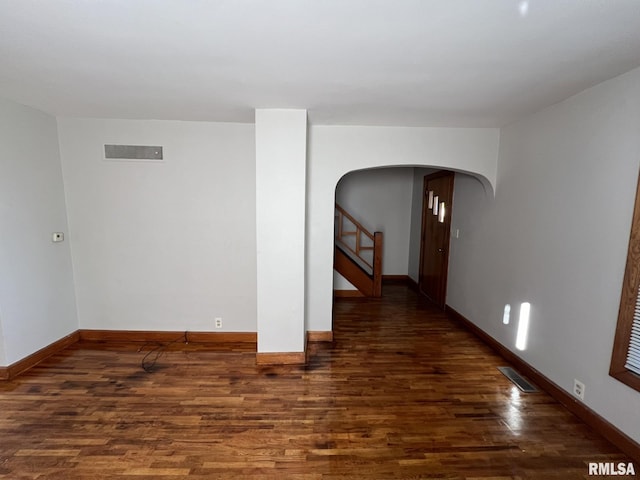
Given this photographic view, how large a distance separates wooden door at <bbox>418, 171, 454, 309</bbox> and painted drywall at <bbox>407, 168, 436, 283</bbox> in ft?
0.61

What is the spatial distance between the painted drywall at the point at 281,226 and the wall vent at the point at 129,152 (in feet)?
4.44

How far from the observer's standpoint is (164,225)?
313 centimetres

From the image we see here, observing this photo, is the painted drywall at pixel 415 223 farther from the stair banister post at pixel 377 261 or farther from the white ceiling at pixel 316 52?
the white ceiling at pixel 316 52

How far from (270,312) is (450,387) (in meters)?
1.82

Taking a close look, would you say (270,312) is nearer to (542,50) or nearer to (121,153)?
(121,153)

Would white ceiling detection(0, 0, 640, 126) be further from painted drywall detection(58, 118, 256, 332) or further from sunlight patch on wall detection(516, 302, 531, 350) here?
sunlight patch on wall detection(516, 302, 531, 350)

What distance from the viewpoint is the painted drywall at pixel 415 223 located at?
17.9ft

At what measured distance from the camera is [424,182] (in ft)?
17.4

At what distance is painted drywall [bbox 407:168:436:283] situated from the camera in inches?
215

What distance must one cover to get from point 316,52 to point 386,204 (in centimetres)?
460

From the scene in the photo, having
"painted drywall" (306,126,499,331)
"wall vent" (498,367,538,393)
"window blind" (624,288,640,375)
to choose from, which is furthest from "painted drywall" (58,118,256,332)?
"window blind" (624,288,640,375)

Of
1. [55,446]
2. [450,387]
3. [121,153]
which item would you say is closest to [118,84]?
[121,153]

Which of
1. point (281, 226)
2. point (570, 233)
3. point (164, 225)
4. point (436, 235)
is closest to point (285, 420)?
point (281, 226)

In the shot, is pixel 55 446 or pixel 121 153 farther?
pixel 121 153
